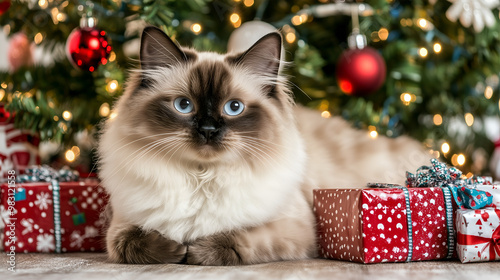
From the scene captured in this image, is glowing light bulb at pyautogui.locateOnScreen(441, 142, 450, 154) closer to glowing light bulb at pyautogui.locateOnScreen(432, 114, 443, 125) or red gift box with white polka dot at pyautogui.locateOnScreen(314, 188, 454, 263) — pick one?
glowing light bulb at pyautogui.locateOnScreen(432, 114, 443, 125)

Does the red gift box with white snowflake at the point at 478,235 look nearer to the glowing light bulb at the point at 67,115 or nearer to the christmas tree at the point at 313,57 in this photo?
the christmas tree at the point at 313,57

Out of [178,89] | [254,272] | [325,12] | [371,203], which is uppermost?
[325,12]

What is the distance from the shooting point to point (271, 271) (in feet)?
4.02

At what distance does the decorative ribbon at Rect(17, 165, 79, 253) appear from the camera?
5.52 feet

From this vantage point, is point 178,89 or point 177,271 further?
point 178,89

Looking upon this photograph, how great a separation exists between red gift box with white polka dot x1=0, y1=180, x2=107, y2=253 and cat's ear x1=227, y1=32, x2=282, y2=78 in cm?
69

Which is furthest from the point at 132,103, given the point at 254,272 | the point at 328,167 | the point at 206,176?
the point at 328,167

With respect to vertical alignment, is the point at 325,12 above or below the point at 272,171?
above

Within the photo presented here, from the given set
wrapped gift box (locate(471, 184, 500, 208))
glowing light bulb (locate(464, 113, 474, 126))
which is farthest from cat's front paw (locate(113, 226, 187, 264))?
glowing light bulb (locate(464, 113, 474, 126))

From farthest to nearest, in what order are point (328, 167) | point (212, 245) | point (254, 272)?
point (328, 167) < point (212, 245) < point (254, 272)

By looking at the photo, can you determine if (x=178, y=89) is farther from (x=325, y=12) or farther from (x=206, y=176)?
(x=325, y=12)

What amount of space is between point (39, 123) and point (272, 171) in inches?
41.6

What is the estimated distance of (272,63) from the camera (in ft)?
4.86

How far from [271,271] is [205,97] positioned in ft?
1.57
